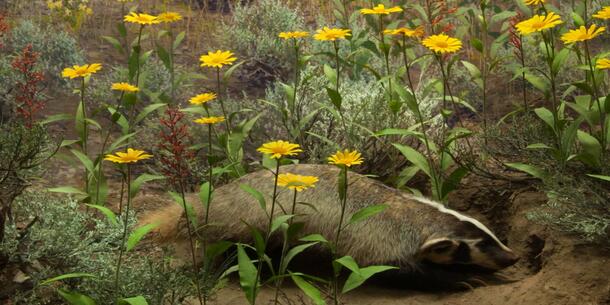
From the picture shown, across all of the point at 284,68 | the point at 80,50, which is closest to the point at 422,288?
the point at 284,68

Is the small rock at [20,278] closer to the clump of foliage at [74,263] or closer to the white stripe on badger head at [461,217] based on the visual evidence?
the clump of foliage at [74,263]

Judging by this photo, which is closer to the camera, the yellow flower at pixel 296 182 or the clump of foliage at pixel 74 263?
the yellow flower at pixel 296 182

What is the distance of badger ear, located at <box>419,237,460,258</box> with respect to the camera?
3.58 m

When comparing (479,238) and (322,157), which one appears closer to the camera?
(479,238)

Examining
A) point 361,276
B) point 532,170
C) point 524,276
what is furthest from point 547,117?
point 361,276

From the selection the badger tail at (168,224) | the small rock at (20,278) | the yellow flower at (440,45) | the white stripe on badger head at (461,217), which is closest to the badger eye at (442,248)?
the white stripe on badger head at (461,217)

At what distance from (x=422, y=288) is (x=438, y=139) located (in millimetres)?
1280

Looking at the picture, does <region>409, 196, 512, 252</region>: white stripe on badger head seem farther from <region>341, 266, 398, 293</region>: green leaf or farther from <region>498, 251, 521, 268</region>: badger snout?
<region>341, 266, 398, 293</region>: green leaf

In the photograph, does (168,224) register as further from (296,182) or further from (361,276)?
(296,182)

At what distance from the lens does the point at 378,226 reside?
3.70 meters

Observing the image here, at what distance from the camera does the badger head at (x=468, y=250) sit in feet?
11.8

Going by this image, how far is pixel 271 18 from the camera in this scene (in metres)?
7.27

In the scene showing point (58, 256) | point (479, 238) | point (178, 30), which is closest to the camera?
point (58, 256)

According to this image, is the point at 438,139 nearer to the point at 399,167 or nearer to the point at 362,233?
the point at 399,167
